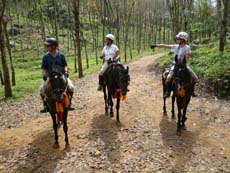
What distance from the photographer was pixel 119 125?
991cm

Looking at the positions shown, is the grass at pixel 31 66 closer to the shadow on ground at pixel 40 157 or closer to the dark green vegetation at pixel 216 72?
the dark green vegetation at pixel 216 72

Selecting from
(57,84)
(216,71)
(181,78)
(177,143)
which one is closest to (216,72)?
(216,71)

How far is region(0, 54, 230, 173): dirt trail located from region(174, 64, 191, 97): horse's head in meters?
1.27

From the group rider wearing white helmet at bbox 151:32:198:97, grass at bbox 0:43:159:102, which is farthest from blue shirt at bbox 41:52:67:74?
grass at bbox 0:43:159:102

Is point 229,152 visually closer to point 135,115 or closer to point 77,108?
point 135,115

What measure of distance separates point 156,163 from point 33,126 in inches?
192

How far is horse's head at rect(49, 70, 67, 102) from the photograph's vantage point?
791 centimetres

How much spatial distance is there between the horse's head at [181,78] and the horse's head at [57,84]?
10.4 ft

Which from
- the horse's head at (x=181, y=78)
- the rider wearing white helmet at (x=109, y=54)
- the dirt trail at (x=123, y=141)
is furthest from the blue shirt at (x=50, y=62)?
the horse's head at (x=181, y=78)

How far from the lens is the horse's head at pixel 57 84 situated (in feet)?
26.0

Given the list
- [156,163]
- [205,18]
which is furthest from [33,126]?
[205,18]

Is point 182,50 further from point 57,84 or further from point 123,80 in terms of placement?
point 57,84

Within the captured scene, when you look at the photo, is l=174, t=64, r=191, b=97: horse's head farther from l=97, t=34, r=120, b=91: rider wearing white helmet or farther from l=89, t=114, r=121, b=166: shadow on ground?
l=97, t=34, r=120, b=91: rider wearing white helmet

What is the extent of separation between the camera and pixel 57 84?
7961mm
